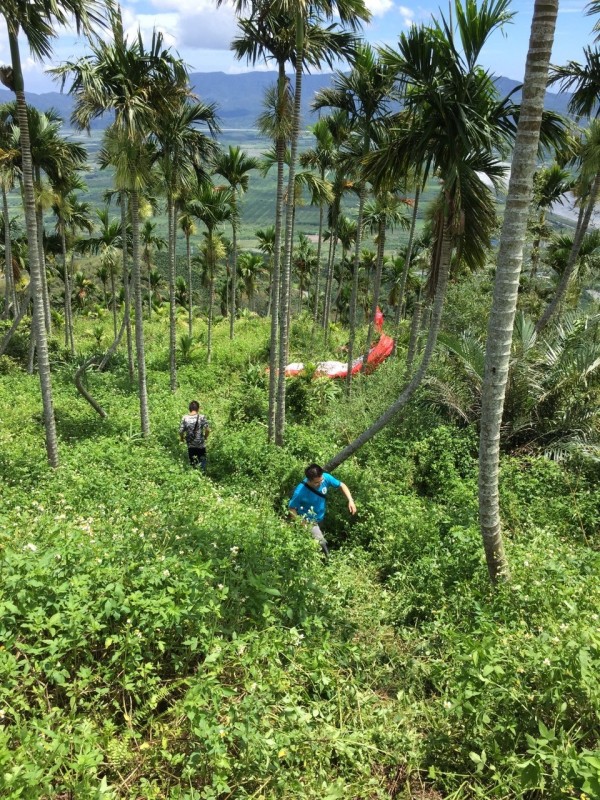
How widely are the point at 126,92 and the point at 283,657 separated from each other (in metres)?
11.1

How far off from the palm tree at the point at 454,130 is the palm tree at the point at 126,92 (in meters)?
5.65

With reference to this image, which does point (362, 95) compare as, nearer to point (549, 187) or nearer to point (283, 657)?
point (283, 657)

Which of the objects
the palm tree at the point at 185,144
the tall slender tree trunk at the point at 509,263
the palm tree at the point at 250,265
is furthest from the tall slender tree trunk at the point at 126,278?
the palm tree at the point at 250,265

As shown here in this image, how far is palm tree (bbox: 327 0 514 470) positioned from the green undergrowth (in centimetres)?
446

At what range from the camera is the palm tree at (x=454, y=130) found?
22.1ft

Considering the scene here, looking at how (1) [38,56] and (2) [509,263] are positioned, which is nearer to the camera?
(2) [509,263]

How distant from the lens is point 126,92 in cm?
1070

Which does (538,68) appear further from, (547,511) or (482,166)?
(547,511)

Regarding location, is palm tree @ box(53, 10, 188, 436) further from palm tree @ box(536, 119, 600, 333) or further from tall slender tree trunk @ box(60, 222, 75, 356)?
tall slender tree trunk @ box(60, 222, 75, 356)

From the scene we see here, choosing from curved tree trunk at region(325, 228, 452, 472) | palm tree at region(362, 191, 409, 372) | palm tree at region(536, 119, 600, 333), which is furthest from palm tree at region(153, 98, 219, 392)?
palm tree at region(536, 119, 600, 333)

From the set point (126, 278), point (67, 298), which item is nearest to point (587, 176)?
point (126, 278)

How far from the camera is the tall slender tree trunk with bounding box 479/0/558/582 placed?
4879mm

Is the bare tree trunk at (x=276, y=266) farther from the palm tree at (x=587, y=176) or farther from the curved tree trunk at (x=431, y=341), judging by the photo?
the palm tree at (x=587, y=176)

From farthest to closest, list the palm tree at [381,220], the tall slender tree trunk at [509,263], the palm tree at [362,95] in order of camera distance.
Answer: the palm tree at [381,220] < the palm tree at [362,95] < the tall slender tree trunk at [509,263]
